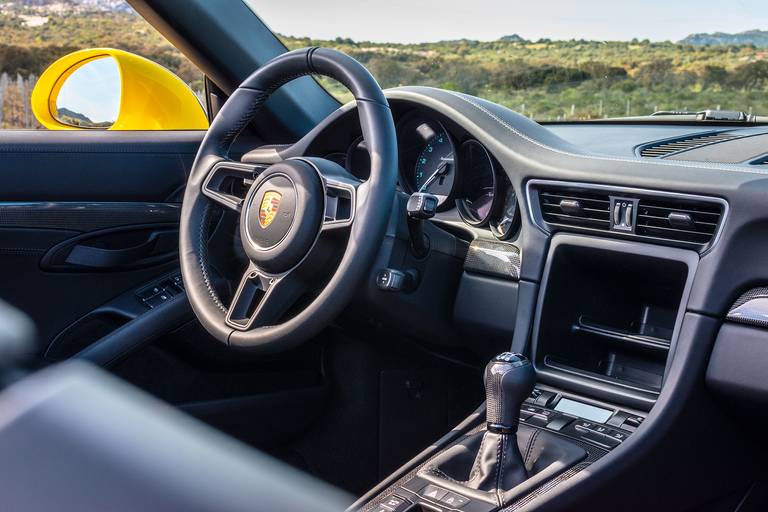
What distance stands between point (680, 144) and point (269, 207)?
3.57ft

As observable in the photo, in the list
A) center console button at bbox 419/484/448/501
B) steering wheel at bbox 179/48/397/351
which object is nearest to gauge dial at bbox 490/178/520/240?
steering wheel at bbox 179/48/397/351

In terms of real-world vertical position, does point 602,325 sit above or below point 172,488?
below

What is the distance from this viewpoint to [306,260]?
6.31ft

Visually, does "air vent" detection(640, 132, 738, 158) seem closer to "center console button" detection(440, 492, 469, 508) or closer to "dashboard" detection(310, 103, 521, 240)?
"dashboard" detection(310, 103, 521, 240)

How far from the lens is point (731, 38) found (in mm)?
2311

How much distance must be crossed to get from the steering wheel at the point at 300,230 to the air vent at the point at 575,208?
0.44 m

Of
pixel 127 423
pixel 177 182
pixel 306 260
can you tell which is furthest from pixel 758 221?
pixel 177 182

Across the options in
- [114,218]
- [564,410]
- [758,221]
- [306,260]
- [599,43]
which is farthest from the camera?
[114,218]

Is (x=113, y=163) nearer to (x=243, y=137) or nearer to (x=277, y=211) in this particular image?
(x=243, y=137)

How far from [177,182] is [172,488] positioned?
7.32 feet

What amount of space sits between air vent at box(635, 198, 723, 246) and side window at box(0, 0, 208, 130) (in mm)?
1412

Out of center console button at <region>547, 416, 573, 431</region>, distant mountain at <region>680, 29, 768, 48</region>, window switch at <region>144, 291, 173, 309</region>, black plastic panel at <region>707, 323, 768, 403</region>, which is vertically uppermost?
distant mountain at <region>680, 29, 768, 48</region>

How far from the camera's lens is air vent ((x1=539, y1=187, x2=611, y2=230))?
203 centimetres

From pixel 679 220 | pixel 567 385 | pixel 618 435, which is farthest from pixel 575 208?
pixel 618 435
